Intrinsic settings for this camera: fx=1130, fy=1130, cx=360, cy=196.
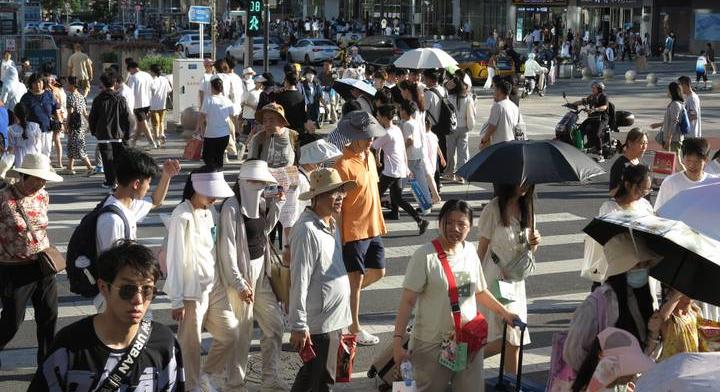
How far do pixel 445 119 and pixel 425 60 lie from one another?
2815mm

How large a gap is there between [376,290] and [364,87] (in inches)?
207

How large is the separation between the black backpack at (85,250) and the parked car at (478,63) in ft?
110

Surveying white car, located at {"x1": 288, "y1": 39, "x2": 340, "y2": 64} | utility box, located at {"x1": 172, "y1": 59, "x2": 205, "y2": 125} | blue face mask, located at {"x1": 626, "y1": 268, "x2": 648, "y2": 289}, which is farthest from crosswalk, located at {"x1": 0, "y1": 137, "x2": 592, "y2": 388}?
white car, located at {"x1": 288, "y1": 39, "x2": 340, "y2": 64}

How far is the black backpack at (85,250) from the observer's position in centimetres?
672

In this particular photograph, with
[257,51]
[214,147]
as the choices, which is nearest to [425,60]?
[214,147]

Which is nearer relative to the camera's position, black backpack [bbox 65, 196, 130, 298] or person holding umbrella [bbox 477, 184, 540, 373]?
black backpack [bbox 65, 196, 130, 298]

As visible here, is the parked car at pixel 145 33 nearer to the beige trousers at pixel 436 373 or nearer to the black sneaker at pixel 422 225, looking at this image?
the black sneaker at pixel 422 225

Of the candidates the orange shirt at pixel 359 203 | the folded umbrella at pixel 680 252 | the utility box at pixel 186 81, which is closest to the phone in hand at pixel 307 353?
the folded umbrella at pixel 680 252

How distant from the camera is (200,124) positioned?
1672cm

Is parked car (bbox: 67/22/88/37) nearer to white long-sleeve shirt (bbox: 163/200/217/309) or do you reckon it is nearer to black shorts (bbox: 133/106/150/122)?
black shorts (bbox: 133/106/150/122)

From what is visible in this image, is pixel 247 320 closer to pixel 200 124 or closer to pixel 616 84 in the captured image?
pixel 200 124

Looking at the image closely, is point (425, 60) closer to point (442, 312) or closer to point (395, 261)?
point (395, 261)

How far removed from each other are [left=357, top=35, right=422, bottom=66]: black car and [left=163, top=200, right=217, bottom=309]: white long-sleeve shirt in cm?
3784

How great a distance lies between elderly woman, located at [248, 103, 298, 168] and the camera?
10.9 meters
